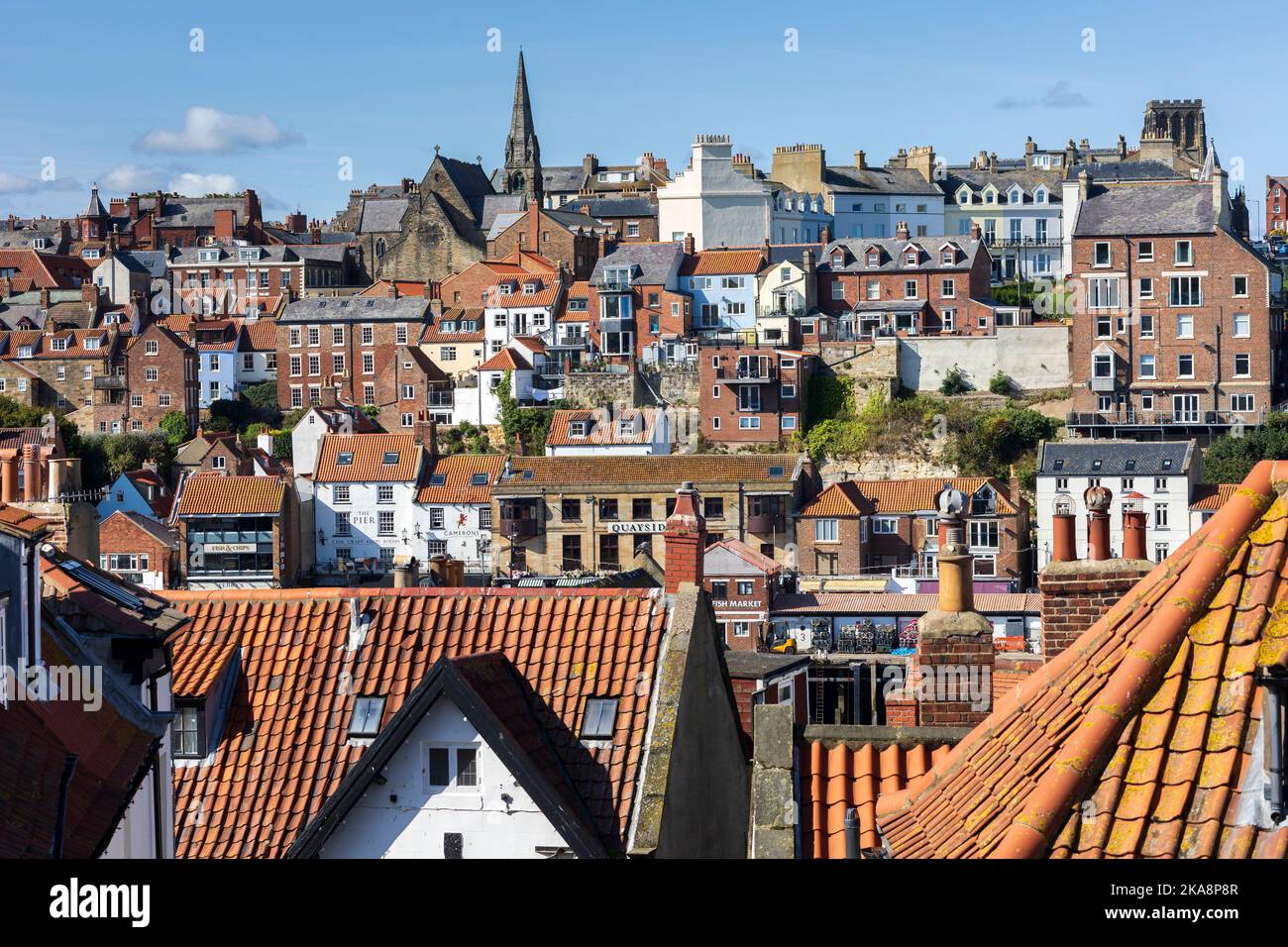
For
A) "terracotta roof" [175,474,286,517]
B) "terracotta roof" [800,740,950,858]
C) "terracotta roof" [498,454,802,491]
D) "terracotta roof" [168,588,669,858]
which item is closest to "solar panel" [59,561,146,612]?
"terracotta roof" [168,588,669,858]

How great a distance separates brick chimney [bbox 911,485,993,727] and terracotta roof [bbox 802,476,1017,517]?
60160mm

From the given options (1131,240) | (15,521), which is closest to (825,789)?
(15,521)

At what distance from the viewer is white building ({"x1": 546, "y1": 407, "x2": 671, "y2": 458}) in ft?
276

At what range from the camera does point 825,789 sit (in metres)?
11.0

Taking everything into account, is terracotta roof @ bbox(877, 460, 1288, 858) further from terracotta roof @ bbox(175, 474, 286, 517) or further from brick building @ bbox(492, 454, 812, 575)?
terracotta roof @ bbox(175, 474, 286, 517)

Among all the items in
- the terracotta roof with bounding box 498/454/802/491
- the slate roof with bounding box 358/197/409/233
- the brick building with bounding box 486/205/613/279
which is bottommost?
the terracotta roof with bounding box 498/454/802/491

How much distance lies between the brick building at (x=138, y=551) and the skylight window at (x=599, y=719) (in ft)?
208

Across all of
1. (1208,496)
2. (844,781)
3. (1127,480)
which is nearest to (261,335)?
(1127,480)

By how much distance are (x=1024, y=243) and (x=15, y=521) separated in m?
96.4

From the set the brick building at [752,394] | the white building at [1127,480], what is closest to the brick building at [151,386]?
the brick building at [752,394]

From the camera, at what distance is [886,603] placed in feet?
200

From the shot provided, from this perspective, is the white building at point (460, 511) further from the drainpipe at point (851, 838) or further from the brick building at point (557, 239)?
the drainpipe at point (851, 838)

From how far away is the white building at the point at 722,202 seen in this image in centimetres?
10062
